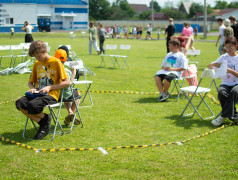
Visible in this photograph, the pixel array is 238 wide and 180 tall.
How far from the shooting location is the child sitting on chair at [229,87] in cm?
568

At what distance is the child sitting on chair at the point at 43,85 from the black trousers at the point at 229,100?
2.72 metres

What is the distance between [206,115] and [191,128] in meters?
0.98

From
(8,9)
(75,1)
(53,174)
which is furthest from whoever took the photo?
(75,1)

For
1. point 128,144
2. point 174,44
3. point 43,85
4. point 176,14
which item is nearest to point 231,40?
point 174,44

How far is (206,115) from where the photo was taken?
662 cm

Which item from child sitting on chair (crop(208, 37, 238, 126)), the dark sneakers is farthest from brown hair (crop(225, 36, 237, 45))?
the dark sneakers

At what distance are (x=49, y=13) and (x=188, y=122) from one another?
6616cm

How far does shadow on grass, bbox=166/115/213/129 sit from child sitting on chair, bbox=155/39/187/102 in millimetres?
1272

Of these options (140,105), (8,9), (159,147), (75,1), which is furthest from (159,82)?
(75,1)

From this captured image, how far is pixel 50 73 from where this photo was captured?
5.19m

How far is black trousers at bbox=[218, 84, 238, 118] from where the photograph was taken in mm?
5641

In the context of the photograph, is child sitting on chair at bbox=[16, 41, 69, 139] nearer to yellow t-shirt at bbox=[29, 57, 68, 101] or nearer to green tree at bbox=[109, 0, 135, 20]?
yellow t-shirt at bbox=[29, 57, 68, 101]

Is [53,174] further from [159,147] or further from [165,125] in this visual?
[165,125]

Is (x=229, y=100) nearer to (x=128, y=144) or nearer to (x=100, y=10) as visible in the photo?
(x=128, y=144)
